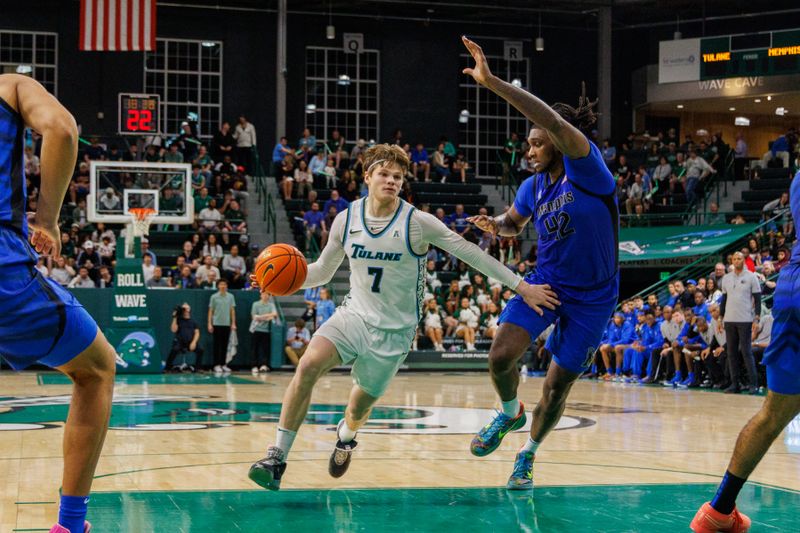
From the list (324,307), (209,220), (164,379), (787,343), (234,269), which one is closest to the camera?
(787,343)

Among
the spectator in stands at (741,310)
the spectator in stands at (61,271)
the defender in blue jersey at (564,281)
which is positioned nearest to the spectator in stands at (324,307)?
the spectator in stands at (61,271)

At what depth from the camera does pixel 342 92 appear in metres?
32.9

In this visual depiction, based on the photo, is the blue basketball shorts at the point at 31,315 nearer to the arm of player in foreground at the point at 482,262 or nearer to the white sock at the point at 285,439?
the white sock at the point at 285,439

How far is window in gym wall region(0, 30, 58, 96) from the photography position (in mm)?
Result: 30078

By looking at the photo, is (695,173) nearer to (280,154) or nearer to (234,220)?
(280,154)

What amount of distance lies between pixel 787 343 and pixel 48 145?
126 inches

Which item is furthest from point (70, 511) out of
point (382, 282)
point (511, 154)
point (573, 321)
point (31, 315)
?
point (511, 154)

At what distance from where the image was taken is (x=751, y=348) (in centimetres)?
1544

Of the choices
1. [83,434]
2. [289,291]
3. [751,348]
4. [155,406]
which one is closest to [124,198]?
[155,406]

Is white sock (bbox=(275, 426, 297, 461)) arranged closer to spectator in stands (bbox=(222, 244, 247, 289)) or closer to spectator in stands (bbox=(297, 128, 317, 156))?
spectator in stands (bbox=(222, 244, 247, 289))

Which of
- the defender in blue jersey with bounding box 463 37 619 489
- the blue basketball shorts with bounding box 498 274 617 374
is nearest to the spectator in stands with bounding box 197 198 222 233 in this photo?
the defender in blue jersey with bounding box 463 37 619 489

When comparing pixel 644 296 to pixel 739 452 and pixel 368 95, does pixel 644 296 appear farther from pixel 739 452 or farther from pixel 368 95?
pixel 739 452

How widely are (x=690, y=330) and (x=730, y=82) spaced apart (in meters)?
17.0

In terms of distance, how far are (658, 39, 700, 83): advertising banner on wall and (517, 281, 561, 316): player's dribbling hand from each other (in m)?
24.8
